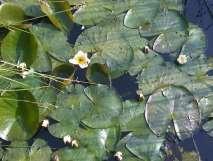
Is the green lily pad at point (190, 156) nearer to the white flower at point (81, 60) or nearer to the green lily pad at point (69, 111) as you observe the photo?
the green lily pad at point (69, 111)

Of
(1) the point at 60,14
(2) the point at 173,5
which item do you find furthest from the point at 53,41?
(2) the point at 173,5

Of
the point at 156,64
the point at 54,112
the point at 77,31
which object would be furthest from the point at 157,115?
the point at 77,31

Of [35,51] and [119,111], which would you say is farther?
[35,51]

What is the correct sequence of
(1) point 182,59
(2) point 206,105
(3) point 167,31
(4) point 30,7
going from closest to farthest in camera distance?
(2) point 206,105, (1) point 182,59, (3) point 167,31, (4) point 30,7

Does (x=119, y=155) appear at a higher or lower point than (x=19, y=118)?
lower

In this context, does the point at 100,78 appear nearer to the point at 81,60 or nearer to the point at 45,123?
the point at 81,60

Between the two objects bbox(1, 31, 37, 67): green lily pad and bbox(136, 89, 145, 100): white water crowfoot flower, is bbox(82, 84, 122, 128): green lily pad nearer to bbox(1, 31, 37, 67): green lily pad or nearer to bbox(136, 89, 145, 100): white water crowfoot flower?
bbox(136, 89, 145, 100): white water crowfoot flower

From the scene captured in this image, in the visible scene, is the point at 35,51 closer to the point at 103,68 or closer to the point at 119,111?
the point at 103,68
